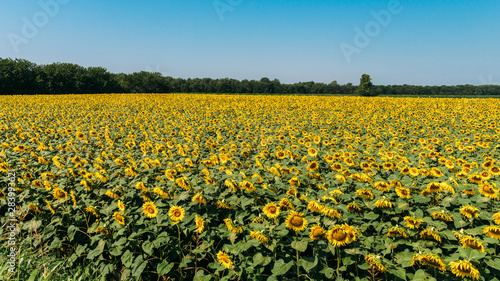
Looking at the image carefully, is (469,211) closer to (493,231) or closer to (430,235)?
(493,231)

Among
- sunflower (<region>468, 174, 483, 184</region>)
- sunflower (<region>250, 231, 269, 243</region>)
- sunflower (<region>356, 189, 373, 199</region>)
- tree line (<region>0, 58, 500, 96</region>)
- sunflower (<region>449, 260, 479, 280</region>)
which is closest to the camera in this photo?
sunflower (<region>449, 260, 479, 280</region>)

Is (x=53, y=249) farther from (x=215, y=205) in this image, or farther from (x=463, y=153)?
(x=463, y=153)

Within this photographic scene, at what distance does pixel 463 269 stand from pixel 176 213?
2.74 meters

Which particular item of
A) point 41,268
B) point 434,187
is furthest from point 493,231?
point 41,268

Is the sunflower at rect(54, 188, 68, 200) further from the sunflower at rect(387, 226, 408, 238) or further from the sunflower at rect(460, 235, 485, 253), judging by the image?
the sunflower at rect(460, 235, 485, 253)

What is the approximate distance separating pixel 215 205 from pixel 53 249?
2.24m

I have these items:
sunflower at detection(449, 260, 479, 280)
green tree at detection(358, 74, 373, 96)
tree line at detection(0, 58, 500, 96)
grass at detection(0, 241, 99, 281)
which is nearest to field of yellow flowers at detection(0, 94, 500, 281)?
sunflower at detection(449, 260, 479, 280)

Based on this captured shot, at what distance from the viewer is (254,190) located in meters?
3.22

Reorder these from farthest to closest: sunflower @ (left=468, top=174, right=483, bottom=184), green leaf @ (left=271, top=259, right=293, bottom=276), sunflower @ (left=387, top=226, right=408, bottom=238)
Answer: sunflower @ (left=468, top=174, right=483, bottom=184) < sunflower @ (left=387, top=226, right=408, bottom=238) < green leaf @ (left=271, top=259, right=293, bottom=276)

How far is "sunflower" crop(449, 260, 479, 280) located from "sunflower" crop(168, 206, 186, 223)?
2.54 meters

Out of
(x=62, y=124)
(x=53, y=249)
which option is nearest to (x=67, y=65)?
(x=62, y=124)

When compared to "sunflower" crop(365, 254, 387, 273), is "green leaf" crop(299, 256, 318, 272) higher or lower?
lower

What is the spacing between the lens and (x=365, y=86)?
7769 centimetres

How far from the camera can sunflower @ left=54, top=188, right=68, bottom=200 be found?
3541 mm
